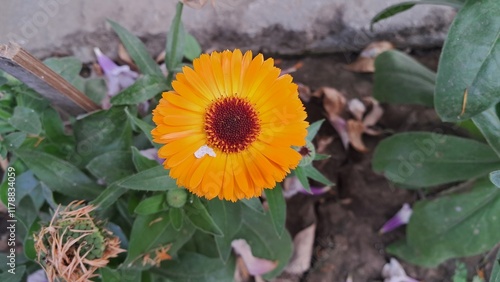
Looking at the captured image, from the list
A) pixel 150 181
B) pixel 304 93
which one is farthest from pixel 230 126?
pixel 304 93

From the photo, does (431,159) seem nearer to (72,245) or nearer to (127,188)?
(127,188)

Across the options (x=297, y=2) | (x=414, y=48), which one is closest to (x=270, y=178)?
(x=297, y=2)

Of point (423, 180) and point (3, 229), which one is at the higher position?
point (3, 229)

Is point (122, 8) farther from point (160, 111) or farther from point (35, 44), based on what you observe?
point (160, 111)

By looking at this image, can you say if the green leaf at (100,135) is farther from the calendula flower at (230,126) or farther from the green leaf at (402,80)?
the green leaf at (402,80)

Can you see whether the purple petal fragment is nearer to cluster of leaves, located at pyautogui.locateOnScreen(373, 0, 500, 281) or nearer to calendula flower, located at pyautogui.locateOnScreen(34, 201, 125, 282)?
cluster of leaves, located at pyautogui.locateOnScreen(373, 0, 500, 281)

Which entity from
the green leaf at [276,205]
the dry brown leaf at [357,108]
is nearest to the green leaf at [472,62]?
the green leaf at [276,205]
